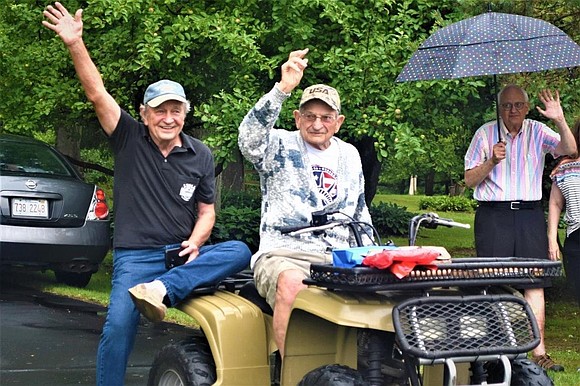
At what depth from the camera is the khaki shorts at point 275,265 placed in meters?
5.15

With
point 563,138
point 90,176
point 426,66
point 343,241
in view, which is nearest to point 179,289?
point 343,241

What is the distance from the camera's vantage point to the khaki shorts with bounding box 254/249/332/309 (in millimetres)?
5152

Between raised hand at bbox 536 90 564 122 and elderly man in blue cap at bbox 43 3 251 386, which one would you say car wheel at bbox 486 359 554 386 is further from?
raised hand at bbox 536 90 564 122

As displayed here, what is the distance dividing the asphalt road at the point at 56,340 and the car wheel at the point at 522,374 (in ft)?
10.0

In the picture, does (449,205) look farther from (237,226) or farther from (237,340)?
(237,340)

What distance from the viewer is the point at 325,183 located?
5.67 metres

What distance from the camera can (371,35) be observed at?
10.3 m

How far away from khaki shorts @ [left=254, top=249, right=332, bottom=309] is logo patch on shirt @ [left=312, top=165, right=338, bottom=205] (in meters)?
0.33

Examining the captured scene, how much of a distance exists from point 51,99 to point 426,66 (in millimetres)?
5978

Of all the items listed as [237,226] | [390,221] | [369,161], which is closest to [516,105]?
[369,161]

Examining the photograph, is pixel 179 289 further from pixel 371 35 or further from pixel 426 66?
pixel 371 35

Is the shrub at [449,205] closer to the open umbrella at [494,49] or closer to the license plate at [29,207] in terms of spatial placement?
the license plate at [29,207]

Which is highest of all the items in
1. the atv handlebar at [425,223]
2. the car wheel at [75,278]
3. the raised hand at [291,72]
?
the raised hand at [291,72]

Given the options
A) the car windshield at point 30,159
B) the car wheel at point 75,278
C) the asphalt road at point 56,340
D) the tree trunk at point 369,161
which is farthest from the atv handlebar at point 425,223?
the car wheel at point 75,278
